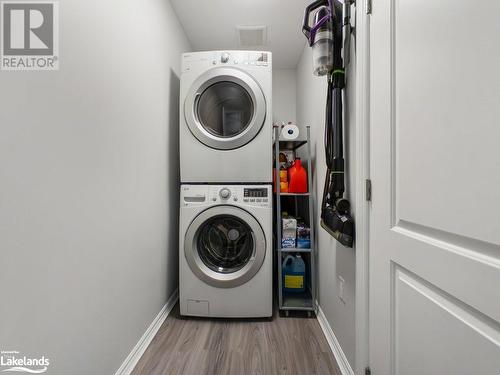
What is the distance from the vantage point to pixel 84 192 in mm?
932

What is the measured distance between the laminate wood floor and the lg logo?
4.80 feet

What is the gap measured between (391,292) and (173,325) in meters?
1.45

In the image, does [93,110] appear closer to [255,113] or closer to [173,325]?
[255,113]

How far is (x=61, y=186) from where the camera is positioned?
0.83 m

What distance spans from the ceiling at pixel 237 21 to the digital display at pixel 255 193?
139 centimetres

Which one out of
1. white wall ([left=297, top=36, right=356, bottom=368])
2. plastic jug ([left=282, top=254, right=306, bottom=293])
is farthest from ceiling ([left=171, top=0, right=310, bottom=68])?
plastic jug ([left=282, top=254, right=306, bottom=293])

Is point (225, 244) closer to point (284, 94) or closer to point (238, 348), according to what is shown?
point (238, 348)

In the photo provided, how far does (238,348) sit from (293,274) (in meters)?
0.69

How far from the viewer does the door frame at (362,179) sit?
38.7 inches

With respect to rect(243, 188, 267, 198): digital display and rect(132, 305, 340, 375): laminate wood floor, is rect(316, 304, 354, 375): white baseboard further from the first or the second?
rect(243, 188, 267, 198): digital display

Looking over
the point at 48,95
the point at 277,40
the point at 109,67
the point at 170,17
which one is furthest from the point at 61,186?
the point at 277,40

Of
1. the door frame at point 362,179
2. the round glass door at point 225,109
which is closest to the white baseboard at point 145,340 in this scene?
the door frame at point 362,179

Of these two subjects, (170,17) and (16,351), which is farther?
(170,17)

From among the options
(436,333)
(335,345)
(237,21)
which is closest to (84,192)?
(436,333)
